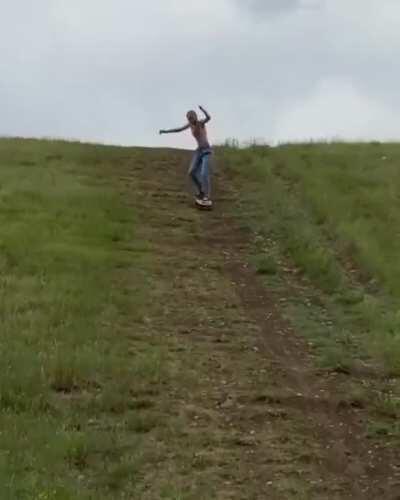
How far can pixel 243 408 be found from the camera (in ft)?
27.8

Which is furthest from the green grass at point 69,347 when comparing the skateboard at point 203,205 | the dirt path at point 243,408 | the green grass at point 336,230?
the green grass at point 336,230

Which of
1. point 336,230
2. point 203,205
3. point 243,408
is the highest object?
point 203,205

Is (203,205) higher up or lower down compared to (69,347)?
higher up

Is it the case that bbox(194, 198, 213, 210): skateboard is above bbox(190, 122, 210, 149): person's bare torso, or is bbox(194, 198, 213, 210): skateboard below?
below

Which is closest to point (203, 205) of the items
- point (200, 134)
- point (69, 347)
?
point (200, 134)

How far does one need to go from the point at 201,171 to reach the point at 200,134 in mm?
644

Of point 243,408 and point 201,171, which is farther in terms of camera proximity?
point 201,171

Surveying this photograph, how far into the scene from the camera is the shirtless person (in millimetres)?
17641

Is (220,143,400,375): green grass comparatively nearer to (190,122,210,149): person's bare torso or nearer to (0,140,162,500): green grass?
(190,122,210,149): person's bare torso

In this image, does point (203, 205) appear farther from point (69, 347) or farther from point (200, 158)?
point (69, 347)

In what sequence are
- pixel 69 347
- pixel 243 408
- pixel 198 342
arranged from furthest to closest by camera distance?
pixel 198 342, pixel 69 347, pixel 243 408

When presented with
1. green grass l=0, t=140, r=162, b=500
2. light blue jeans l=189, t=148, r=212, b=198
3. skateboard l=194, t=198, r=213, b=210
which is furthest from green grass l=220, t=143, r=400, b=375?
green grass l=0, t=140, r=162, b=500

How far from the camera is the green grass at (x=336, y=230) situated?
10742mm

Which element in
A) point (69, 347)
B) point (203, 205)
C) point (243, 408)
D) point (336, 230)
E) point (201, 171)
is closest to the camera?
point (243, 408)
